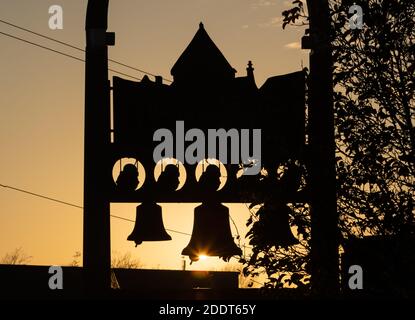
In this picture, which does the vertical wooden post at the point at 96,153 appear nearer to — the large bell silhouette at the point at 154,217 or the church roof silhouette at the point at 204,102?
the church roof silhouette at the point at 204,102

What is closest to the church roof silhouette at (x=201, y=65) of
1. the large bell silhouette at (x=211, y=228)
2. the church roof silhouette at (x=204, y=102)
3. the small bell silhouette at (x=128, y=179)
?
the church roof silhouette at (x=204, y=102)

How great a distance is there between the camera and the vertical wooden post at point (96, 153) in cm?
1125

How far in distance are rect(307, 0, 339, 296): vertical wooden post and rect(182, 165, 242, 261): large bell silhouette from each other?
5.03ft

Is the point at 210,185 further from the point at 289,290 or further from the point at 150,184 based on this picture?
the point at 289,290

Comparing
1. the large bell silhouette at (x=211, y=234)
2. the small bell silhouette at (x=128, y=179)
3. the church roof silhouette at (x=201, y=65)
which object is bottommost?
the large bell silhouette at (x=211, y=234)

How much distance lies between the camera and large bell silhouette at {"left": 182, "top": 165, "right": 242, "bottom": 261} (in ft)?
40.4

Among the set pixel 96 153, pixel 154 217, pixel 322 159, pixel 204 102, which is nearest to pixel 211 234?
pixel 154 217

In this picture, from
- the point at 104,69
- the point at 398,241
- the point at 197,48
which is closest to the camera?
the point at 398,241

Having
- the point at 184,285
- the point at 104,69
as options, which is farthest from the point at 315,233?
the point at 184,285

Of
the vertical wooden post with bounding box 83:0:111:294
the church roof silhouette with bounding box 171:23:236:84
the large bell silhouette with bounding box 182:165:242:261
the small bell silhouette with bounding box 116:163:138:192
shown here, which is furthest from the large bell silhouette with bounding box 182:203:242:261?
the church roof silhouette with bounding box 171:23:236:84

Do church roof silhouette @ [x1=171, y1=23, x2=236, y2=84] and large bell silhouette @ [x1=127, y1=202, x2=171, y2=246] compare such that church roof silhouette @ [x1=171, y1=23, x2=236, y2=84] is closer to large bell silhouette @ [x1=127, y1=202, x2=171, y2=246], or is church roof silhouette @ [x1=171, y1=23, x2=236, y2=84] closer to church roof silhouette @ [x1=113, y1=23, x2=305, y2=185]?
church roof silhouette @ [x1=113, y1=23, x2=305, y2=185]

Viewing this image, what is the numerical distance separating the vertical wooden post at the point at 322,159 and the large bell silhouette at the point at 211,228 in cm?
153

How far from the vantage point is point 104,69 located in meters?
11.7

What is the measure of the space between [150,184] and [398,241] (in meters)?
3.30
